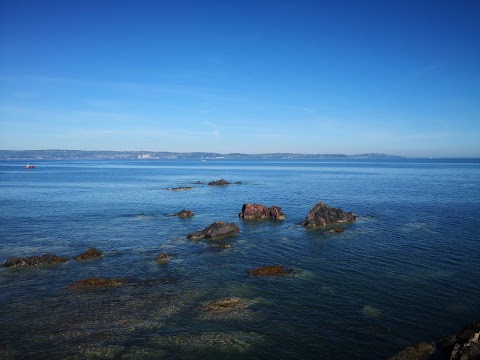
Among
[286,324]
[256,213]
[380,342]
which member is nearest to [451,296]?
[380,342]

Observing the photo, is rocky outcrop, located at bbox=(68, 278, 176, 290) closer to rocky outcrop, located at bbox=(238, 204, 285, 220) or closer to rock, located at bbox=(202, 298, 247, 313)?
rock, located at bbox=(202, 298, 247, 313)

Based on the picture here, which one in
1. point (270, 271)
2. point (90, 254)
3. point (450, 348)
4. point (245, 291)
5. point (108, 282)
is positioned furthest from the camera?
point (90, 254)

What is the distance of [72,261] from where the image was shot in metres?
45.9

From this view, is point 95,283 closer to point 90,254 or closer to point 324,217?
point 90,254

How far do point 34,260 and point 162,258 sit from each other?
50.9 ft

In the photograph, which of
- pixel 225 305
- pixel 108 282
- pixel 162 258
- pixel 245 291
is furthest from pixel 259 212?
pixel 225 305

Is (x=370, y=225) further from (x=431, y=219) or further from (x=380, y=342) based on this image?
(x=380, y=342)

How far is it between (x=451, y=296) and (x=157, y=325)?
27193 millimetres

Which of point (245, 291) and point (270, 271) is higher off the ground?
point (270, 271)

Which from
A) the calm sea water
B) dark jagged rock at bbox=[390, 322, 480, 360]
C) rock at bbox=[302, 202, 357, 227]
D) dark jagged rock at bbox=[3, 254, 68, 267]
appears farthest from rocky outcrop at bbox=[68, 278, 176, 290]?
rock at bbox=[302, 202, 357, 227]

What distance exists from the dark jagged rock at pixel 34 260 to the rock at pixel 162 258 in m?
11.9

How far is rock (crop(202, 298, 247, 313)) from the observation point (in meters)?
31.8

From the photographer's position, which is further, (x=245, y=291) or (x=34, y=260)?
(x=34, y=260)

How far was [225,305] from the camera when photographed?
3253 centimetres
